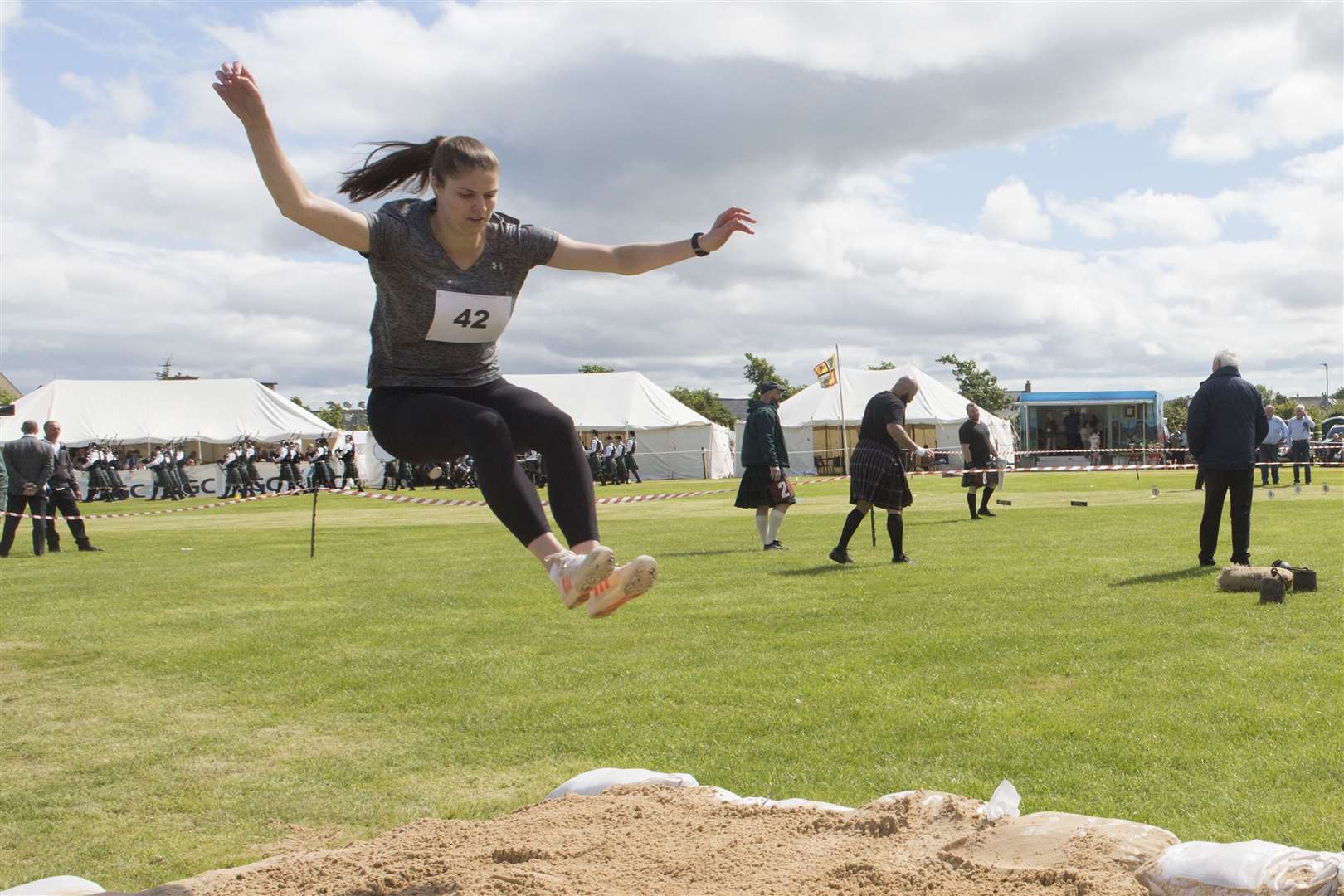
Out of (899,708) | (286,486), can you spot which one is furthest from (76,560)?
(286,486)

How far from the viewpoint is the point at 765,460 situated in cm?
1319

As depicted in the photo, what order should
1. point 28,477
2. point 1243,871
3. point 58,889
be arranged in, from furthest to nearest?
point 28,477, point 58,889, point 1243,871

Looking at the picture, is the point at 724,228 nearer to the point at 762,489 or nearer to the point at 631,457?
the point at 762,489

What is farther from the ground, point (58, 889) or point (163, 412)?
point (163, 412)

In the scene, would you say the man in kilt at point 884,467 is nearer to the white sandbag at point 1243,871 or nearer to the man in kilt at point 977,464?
the man in kilt at point 977,464

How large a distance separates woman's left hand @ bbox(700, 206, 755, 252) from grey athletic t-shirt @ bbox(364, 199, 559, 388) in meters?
0.70

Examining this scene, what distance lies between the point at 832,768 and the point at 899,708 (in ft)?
3.25

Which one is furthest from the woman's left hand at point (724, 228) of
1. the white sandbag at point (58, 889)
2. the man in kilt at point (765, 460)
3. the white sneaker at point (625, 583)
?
the man in kilt at point (765, 460)

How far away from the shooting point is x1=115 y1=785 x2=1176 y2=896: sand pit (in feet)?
10.4

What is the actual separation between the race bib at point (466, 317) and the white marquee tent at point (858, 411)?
37836 mm

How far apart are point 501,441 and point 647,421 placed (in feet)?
125

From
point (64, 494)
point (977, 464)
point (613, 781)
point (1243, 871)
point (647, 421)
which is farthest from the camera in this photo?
point (647, 421)

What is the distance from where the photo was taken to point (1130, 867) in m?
3.21

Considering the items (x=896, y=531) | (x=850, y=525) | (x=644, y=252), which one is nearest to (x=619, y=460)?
(x=850, y=525)
